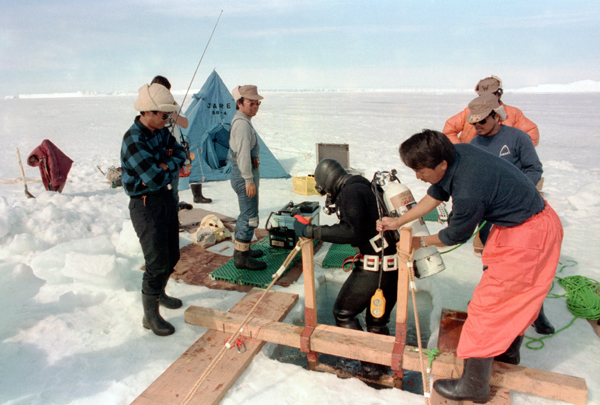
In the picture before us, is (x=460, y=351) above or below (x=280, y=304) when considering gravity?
above

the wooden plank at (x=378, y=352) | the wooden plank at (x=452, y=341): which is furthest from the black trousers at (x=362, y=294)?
the wooden plank at (x=452, y=341)

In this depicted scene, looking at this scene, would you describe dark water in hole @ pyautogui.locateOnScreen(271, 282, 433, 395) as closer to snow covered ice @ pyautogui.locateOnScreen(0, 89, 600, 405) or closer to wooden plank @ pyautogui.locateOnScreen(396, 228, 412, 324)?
snow covered ice @ pyautogui.locateOnScreen(0, 89, 600, 405)

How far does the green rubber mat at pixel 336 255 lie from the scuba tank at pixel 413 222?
188cm

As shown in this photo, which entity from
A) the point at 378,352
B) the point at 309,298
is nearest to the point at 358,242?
the point at 309,298

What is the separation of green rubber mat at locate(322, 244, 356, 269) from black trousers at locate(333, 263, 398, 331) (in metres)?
1.58

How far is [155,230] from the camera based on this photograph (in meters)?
3.10

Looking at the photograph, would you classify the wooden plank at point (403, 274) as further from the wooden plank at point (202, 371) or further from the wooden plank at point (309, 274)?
the wooden plank at point (202, 371)

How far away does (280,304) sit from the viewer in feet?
12.3

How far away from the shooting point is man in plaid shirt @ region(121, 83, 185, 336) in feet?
9.62

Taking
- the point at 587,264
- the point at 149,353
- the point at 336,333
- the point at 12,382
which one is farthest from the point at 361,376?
the point at 587,264

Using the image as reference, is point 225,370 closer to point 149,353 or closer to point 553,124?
point 149,353

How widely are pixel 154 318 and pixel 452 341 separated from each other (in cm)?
254

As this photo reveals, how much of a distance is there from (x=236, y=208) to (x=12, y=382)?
488 centimetres

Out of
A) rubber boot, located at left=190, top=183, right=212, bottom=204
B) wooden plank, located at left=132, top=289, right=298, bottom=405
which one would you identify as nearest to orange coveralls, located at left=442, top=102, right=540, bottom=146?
wooden plank, located at left=132, top=289, right=298, bottom=405
